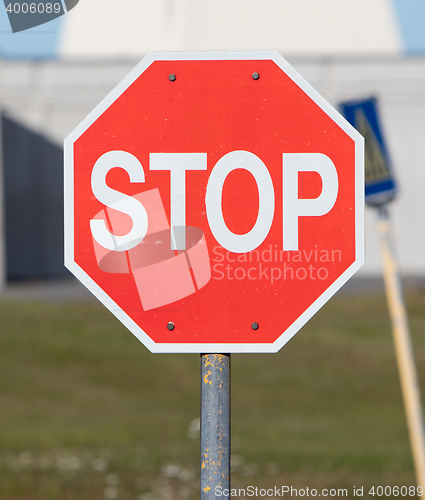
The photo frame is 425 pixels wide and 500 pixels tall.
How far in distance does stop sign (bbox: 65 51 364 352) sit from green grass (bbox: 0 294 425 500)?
3209 mm

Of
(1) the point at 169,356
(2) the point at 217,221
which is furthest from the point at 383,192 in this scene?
(1) the point at 169,356

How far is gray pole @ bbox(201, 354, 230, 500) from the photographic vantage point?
131cm

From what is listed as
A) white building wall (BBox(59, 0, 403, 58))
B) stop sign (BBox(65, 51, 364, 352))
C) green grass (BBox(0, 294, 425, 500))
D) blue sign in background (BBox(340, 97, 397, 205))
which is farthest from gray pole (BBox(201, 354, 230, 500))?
white building wall (BBox(59, 0, 403, 58))

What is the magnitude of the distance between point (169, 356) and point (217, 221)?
336 inches

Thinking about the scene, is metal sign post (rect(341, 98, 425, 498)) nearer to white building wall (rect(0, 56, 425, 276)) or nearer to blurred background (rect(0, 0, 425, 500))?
blurred background (rect(0, 0, 425, 500))

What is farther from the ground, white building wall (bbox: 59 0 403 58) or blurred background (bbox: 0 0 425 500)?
white building wall (bbox: 59 0 403 58)

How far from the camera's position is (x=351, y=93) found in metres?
21.1

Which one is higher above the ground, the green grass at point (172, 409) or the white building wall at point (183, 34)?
the white building wall at point (183, 34)

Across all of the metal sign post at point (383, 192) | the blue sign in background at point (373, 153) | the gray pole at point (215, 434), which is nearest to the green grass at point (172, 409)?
the metal sign post at point (383, 192)

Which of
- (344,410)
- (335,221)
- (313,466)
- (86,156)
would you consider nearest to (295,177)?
(335,221)

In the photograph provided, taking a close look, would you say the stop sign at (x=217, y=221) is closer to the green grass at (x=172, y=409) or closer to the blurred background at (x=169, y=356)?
the blurred background at (x=169, y=356)

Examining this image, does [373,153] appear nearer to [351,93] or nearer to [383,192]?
[383,192]

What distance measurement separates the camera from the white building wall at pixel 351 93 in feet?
69.7

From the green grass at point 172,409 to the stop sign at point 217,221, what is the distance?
3209 millimetres
